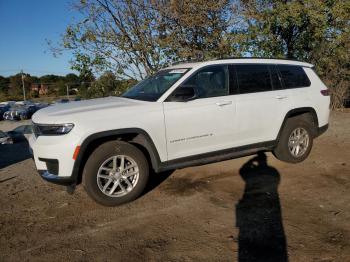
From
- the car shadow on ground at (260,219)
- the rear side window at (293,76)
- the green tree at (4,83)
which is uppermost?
the green tree at (4,83)

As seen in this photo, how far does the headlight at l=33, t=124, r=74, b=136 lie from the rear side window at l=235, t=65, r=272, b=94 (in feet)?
8.81

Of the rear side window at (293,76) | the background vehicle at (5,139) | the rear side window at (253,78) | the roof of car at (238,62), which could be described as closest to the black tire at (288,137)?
the rear side window at (293,76)

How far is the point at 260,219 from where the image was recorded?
404cm

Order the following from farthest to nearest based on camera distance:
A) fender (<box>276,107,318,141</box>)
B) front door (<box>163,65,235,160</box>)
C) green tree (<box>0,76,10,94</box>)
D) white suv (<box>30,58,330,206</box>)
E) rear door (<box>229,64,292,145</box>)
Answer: green tree (<box>0,76,10,94</box>) → fender (<box>276,107,318,141</box>) → rear door (<box>229,64,292,145</box>) → front door (<box>163,65,235,160</box>) → white suv (<box>30,58,330,206</box>)

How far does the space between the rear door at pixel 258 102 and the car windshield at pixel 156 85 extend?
35.5 inches

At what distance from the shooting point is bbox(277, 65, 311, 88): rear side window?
20.4 feet

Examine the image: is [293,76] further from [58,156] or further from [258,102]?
[58,156]

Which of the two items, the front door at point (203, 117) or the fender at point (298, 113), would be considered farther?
the fender at point (298, 113)

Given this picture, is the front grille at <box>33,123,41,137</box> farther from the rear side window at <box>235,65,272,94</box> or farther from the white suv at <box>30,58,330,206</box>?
the rear side window at <box>235,65,272,94</box>

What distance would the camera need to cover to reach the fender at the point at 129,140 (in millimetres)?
4328

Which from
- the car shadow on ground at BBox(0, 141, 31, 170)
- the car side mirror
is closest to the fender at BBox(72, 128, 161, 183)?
the car side mirror

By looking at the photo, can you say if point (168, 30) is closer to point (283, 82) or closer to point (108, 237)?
point (283, 82)

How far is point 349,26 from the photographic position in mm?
12031

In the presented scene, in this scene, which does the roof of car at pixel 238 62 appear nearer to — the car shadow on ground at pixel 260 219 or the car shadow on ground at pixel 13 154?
the car shadow on ground at pixel 260 219
